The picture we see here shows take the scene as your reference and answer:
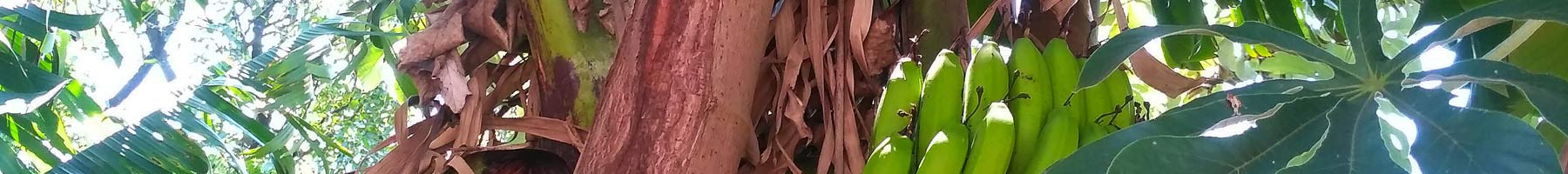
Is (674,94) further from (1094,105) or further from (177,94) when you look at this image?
(177,94)

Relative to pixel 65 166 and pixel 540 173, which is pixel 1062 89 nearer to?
pixel 540 173

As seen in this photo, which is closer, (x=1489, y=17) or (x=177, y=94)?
(x=1489, y=17)

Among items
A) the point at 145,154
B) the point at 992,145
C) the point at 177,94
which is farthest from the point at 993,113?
the point at 177,94

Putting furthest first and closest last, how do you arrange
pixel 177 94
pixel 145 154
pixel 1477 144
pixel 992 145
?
1. pixel 177 94
2. pixel 145 154
3. pixel 992 145
4. pixel 1477 144

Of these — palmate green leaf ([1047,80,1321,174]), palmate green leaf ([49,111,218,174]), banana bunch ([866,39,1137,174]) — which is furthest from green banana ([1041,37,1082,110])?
palmate green leaf ([49,111,218,174])

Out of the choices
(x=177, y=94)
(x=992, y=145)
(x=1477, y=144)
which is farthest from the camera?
(x=177, y=94)

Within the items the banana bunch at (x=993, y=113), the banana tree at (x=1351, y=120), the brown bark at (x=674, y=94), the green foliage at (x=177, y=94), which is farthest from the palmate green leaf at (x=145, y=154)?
the banana tree at (x=1351, y=120)

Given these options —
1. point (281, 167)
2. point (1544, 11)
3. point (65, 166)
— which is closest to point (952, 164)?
point (1544, 11)
